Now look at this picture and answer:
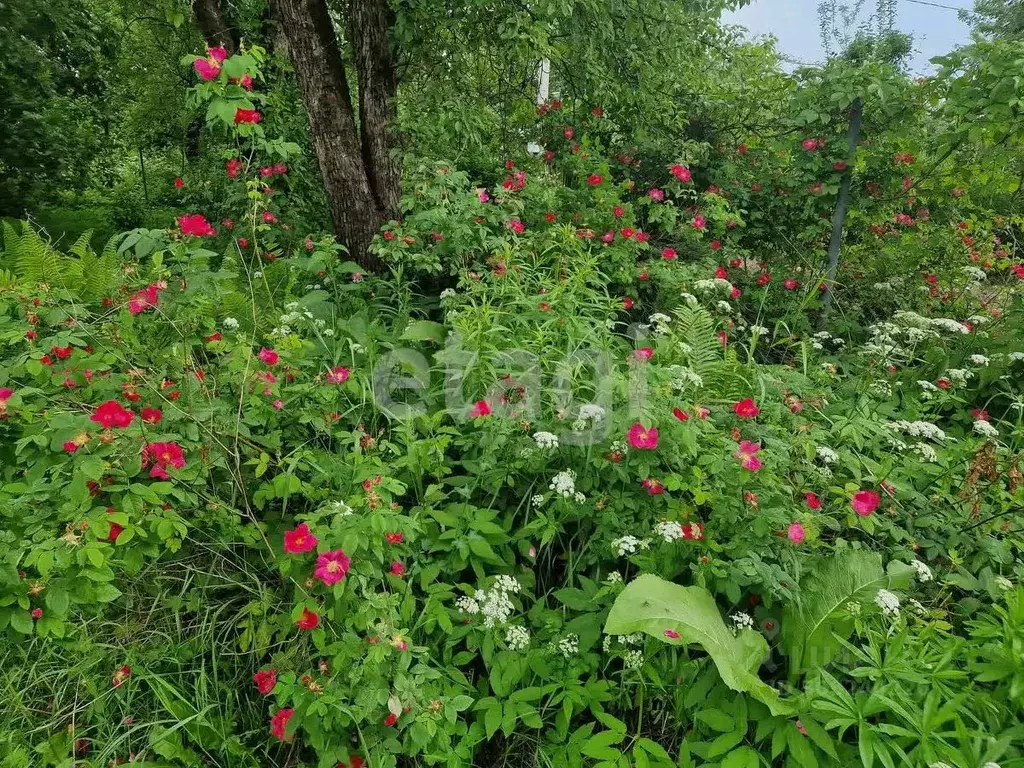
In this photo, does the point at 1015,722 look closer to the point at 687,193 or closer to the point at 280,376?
the point at 280,376

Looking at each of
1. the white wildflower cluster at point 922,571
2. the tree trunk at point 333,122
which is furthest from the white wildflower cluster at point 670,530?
the tree trunk at point 333,122

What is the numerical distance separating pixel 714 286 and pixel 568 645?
7.18 ft

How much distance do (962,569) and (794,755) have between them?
1.01 meters

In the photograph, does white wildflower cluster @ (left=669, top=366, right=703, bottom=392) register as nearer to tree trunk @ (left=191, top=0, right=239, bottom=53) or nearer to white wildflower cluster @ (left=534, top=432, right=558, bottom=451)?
white wildflower cluster @ (left=534, top=432, right=558, bottom=451)

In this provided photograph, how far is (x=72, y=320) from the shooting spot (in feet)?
5.71

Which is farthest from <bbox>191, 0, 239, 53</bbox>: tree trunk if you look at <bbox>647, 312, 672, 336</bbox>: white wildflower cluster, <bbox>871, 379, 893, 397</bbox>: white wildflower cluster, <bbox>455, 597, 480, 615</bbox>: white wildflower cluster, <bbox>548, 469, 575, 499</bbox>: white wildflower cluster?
<bbox>871, 379, 893, 397</bbox>: white wildflower cluster

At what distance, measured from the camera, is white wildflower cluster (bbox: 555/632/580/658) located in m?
1.70

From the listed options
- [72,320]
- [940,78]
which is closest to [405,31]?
[72,320]

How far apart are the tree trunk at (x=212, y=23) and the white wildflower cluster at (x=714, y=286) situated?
151 inches

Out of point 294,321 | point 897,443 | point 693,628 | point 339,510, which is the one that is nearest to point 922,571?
point 897,443

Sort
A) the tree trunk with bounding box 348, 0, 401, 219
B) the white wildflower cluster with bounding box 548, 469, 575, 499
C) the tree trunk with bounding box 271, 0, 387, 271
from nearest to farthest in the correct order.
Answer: the white wildflower cluster with bounding box 548, 469, 575, 499 → the tree trunk with bounding box 271, 0, 387, 271 → the tree trunk with bounding box 348, 0, 401, 219

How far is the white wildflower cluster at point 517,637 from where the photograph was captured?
170 cm

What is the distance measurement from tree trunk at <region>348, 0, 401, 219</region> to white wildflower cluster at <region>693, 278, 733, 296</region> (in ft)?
6.29

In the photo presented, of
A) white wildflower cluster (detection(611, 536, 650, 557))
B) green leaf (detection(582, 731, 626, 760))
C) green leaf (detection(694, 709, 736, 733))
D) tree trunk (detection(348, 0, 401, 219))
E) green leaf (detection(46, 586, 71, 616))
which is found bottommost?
green leaf (detection(582, 731, 626, 760))
